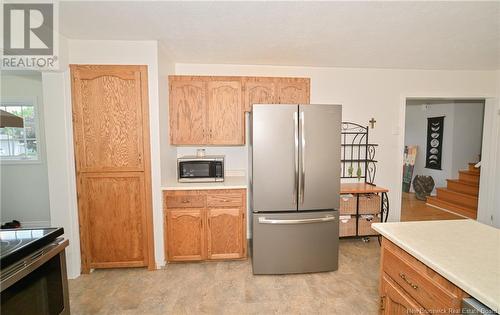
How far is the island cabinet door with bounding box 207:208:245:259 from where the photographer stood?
8.50 ft

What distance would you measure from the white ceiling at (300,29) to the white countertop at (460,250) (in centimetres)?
161

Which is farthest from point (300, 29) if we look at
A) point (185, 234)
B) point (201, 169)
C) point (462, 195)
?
point (462, 195)

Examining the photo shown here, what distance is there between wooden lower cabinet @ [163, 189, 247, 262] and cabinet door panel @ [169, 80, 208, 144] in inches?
27.8

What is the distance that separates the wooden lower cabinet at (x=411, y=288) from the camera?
0.97 m

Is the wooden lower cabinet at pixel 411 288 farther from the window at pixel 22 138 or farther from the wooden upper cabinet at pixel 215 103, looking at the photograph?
the window at pixel 22 138

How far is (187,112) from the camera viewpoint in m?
2.81

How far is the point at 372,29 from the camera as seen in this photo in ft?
6.86

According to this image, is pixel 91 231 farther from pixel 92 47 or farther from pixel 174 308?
pixel 92 47

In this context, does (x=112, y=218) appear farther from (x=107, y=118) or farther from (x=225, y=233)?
(x=225, y=233)

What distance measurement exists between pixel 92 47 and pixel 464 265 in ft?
10.9

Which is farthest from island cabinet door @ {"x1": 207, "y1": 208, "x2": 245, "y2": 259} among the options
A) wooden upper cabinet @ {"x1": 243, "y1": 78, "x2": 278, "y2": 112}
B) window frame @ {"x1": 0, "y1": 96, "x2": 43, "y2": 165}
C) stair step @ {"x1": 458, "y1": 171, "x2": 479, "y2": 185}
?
stair step @ {"x1": 458, "y1": 171, "x2": 479, "y2": 185}

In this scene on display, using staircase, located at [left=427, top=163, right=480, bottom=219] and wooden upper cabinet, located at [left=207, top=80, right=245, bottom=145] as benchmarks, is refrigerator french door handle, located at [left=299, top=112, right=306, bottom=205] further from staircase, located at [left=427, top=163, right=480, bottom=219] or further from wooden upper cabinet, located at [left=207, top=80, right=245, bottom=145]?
staircase, located at [left=427, top=163, right=480, bottom=219]

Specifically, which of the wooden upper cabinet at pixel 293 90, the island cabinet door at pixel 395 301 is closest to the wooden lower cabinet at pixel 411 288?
the island cabinet door at pixel 395 301

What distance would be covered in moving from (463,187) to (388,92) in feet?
9.61
